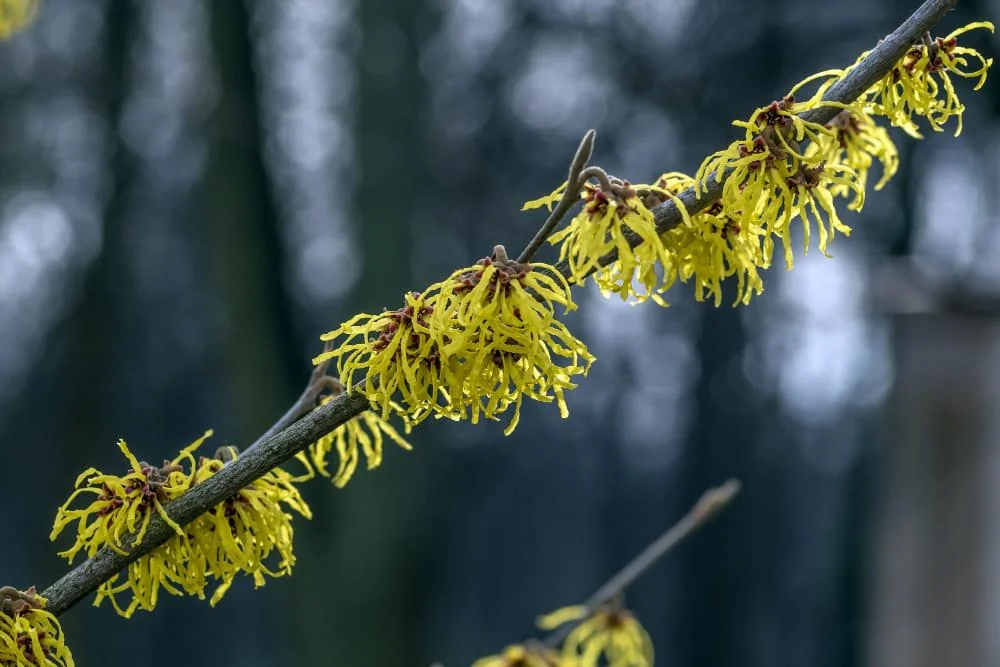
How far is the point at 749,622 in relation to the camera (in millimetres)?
9430

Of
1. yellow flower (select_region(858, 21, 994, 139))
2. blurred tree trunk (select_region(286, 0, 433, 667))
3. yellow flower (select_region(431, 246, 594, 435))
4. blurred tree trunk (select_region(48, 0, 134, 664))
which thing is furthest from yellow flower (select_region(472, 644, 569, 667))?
blurred tree trunk (select_region(48, 0, 134, 664))

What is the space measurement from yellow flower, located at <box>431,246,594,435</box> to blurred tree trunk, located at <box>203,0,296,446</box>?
14.9 ft

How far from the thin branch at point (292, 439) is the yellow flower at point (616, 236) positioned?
0.5 inches

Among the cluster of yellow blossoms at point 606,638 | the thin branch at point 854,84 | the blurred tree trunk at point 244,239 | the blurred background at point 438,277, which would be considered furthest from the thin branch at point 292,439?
the blurred tree trunk at point 244,239

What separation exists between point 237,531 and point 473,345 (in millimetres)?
253

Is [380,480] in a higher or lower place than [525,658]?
lower

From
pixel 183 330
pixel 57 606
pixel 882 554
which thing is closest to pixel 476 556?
pixel 183 330

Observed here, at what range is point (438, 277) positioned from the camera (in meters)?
7.84

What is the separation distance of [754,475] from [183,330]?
5.02 m

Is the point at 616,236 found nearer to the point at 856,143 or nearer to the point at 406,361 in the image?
the point at 406,361

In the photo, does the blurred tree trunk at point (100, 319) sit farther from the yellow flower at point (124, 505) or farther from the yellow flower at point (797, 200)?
the yellow flower at point (797, 200)

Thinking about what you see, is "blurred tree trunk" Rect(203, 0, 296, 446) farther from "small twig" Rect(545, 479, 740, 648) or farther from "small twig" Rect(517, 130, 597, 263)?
"small twig" Rect(517, 130, 597, 263)

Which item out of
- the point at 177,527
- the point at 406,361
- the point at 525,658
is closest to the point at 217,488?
the point at 177,527

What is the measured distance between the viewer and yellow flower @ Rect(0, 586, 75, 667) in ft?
2.54
